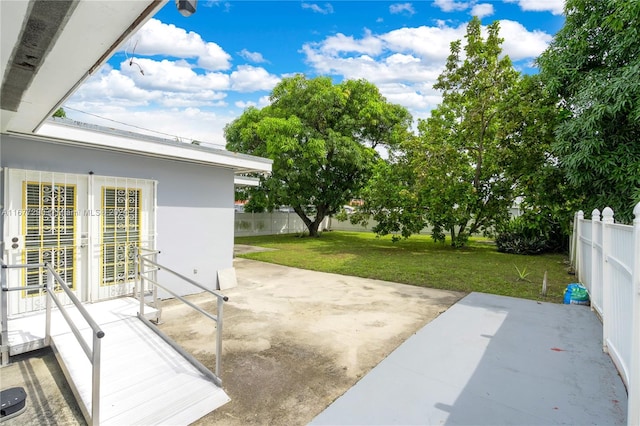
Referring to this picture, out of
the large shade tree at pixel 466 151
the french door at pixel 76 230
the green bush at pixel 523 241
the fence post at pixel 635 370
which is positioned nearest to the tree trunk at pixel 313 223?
the large shade tree at pixel 466 151

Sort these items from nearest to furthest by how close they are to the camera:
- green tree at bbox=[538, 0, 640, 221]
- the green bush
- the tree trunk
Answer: green tree at bbox=[538, 0, 640, 221], the green bush, the tree trunk

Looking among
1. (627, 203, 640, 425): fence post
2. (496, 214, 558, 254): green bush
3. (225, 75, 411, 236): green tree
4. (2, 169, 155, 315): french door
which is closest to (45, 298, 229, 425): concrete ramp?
(2, 169, 155, 315): french door

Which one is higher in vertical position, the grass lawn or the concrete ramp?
the concrete ramp

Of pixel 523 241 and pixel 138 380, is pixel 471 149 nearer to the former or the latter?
pixel 523 241

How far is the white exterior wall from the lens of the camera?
479cm

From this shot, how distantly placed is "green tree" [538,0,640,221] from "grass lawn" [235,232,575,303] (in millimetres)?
2556

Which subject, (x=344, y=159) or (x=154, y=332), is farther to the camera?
(x=344, y=159)

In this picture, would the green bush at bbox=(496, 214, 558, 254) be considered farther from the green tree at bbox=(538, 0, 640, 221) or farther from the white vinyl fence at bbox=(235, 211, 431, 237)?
the white vinyl fence at bbox=(235, 211, 431, 237)

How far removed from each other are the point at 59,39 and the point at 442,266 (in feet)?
33.7

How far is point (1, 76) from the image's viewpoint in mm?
2557

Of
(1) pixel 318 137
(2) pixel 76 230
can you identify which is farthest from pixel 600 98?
(1) pixel 318 137

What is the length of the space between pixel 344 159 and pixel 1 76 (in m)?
14.6

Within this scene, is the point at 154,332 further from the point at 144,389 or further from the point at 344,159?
the point at 344,159

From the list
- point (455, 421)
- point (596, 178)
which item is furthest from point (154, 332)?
point (596, 178)
